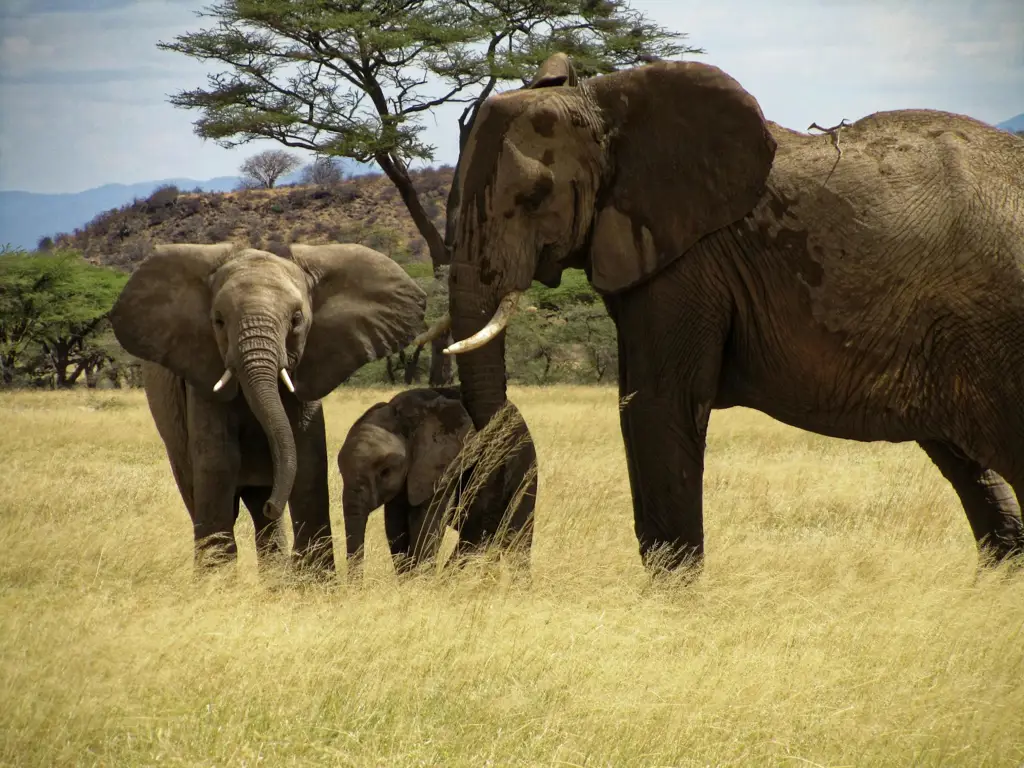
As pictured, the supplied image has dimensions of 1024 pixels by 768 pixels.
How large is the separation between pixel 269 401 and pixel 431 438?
0.84 metres

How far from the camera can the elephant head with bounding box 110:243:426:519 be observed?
20.8 ft

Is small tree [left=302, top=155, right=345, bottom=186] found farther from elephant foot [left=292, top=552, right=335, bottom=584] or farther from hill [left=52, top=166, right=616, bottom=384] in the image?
elephant foot [left=292, top=552, right=335, bottom=584]

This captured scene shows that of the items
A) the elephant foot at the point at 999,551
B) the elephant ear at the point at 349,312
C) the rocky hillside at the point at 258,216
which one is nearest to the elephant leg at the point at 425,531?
the elephant ear at the point at 349,312

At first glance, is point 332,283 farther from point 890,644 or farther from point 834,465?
point 834,465

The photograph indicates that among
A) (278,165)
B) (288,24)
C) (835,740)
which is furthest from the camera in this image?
→ (278,165)

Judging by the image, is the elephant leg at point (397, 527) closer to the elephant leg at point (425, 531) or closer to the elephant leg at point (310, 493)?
the elephant leg at point (425, 531)

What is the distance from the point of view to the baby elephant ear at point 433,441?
21.6 ft

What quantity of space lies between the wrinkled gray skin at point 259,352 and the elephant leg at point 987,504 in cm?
296

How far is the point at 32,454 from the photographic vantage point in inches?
494

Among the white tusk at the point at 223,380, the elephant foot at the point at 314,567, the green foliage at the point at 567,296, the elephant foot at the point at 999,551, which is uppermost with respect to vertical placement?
the green foliage at the point at 567,296

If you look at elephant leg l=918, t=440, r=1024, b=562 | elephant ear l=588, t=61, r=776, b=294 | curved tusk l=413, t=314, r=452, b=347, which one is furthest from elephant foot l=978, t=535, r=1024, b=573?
curved tusk l=413, t=314, r=452, b=347

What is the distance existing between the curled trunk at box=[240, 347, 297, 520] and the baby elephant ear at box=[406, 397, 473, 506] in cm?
63

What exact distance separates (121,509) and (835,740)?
6.24m

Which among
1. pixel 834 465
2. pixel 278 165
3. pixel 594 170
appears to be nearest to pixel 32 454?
pixel 834 465
